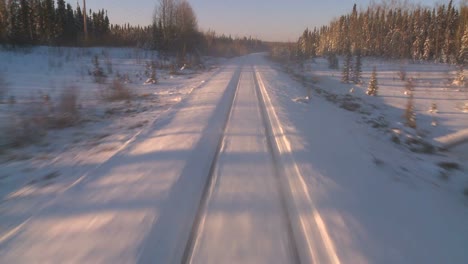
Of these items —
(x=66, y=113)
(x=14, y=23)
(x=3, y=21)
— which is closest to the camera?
(x=66, y=113)

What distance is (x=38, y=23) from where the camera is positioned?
41062mm

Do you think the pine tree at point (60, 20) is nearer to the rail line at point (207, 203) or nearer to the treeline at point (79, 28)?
the treeline at point (79, 28)

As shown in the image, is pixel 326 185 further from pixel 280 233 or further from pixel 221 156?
pixel 221 156

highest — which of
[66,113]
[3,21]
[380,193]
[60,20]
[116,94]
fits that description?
[60,20]

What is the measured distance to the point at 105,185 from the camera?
4.31 m

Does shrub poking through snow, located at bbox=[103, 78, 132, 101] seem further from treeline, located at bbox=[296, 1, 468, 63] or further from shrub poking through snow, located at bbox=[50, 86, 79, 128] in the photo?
treeline, located at bbox=[296, 1, 468, 63]

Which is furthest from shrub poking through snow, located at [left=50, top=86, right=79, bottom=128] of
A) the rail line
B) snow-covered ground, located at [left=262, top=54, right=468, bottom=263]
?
snow-covered ground, located at [left=262, top=54, right=468, bottom=263]

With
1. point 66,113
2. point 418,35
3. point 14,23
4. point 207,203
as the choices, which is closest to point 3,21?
point 14,23

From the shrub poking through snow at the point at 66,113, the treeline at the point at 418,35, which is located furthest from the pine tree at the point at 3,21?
the treeline at the point at 418,35

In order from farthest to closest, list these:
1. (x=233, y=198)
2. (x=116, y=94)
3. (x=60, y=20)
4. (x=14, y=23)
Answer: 1. (x=60, y=20)
2. (x=14, y=23)
3. (x=116, y=94)
4. (x=233, y=198)

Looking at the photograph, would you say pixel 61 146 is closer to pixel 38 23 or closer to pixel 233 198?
pixel 233 198

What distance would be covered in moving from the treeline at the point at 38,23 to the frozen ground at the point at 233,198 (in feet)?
101

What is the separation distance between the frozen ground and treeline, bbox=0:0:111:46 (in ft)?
101

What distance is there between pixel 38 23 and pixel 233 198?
4842cm
